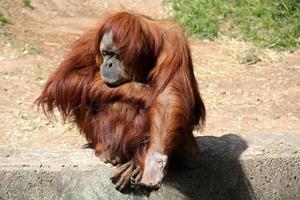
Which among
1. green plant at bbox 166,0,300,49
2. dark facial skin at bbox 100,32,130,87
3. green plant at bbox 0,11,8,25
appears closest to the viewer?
dark facial skin at bbox 100,32,130,87

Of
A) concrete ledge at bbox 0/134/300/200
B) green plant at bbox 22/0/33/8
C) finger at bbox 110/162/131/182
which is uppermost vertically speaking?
finger at bbox 110/162/131/182

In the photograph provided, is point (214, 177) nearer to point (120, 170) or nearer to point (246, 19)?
point (120, 170)

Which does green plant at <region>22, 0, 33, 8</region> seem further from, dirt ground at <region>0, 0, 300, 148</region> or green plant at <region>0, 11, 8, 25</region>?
green plant at <region>0, 11, 8, 25</region>

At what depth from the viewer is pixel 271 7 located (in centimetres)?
795

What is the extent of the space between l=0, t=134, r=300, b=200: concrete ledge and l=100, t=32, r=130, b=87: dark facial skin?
16.1 inches

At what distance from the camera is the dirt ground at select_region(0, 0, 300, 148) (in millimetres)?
5238

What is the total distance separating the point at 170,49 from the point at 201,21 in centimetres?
453

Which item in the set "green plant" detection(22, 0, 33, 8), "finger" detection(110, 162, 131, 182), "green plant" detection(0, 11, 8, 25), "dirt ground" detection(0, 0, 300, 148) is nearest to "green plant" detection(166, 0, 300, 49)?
"dirt ground" detection(0, 0, 300, 148)

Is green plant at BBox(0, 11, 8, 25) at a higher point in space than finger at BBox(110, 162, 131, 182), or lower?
lower

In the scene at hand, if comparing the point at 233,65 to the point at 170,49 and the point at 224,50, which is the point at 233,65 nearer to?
the point at 224,50

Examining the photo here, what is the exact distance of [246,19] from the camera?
25.6 ft

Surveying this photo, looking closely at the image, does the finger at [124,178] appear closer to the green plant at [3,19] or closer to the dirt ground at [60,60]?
the dirt ground at [60,60]

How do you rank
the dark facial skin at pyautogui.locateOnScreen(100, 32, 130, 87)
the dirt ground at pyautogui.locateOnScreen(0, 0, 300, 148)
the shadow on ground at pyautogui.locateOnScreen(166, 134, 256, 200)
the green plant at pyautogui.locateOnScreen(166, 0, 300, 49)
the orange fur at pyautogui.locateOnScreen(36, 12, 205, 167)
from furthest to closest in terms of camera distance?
the green plant at pyautogui.locateOnScreen(166, 0, 300, 49), the dirt ground at pyautogui.locateOnScreen(0, 0, 300, 148), the shadow on ground at pyautogui.locateOnScreen(166, 134, 256, 200), the dark facial skin at pyautogui.locateOnScreen(100, 32, 130, 87), the orange fur at pyautogui.locateOnScreen(36, 12, 205, 167)

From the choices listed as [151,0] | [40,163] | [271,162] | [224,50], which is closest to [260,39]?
[224,50]
